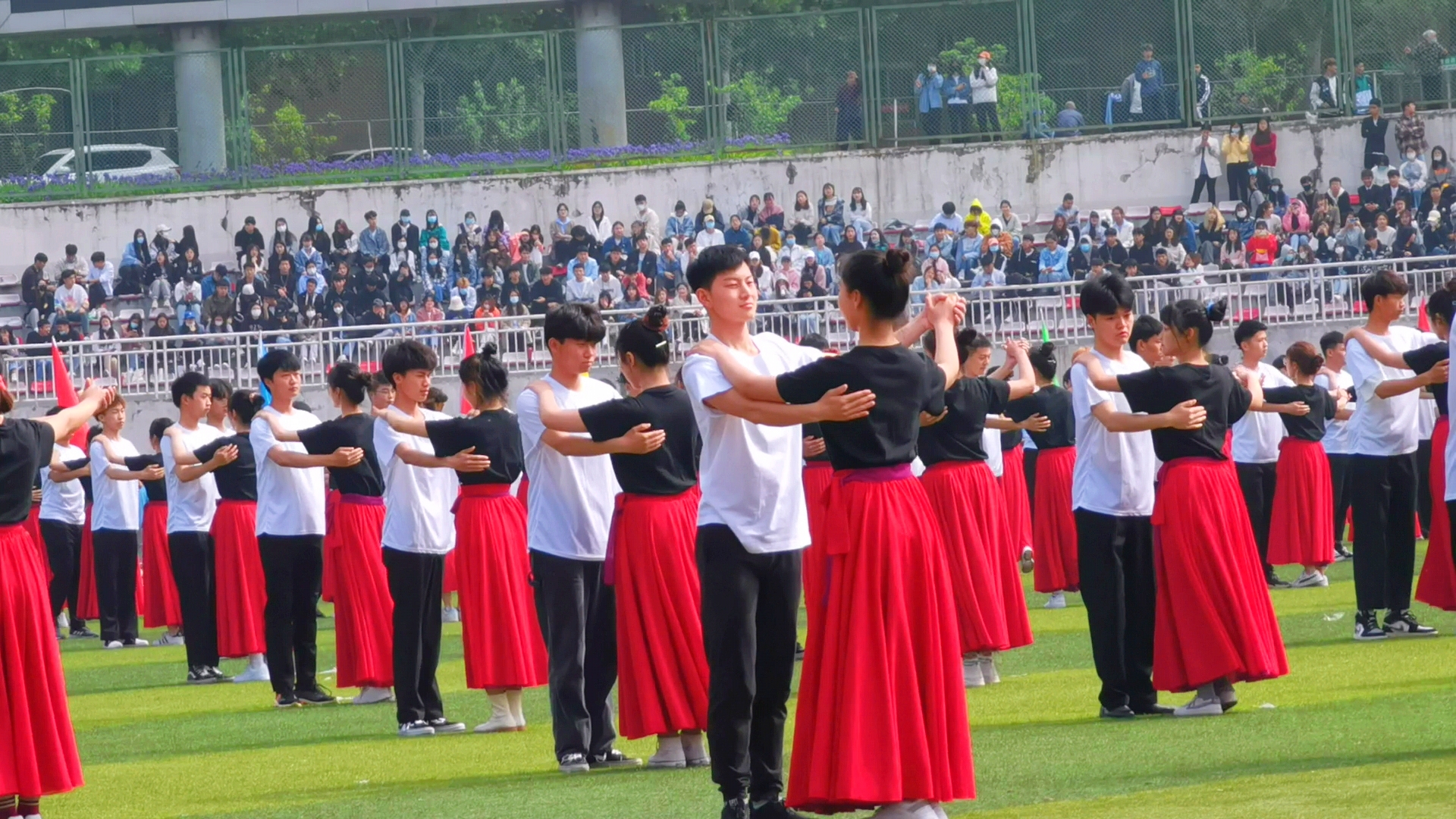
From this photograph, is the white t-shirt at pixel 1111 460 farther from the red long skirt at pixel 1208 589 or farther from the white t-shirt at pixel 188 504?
the white t-shirt at pixel 188 504

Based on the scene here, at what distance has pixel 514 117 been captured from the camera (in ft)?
130

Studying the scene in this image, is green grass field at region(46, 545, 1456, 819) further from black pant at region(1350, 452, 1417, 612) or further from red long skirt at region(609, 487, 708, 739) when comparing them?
black pant at region(1350, 452, 1417, 612)

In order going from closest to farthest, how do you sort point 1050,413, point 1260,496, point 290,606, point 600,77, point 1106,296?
1. point 1106,296
2. point 290,606
3. point 1050,413
4. point 1260,496
5. point 600,77

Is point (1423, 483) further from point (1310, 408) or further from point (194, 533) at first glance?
point (194, 533)

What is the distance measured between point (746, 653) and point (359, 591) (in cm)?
523

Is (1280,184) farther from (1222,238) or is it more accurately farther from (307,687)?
(307,687)

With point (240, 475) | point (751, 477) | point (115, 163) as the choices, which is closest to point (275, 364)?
point (240, 475)

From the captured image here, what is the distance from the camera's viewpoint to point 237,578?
1395 cm

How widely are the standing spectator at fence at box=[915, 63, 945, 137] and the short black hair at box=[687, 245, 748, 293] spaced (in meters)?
31.1

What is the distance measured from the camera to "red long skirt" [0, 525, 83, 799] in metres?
7.65

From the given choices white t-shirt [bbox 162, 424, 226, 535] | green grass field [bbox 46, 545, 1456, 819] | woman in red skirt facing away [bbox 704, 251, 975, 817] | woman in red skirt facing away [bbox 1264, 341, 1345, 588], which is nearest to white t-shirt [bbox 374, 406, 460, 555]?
green grass field [bbox 46, 545, 1456, 819]

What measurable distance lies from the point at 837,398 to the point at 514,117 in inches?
1331

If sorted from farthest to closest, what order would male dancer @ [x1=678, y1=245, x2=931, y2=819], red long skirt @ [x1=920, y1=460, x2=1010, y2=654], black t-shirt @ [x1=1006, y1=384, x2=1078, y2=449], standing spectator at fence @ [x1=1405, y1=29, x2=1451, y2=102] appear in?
standing spectator at fence @ [x1=1405, y1=29, x2=1451, y2=102], black t-shirt @ [x1=1006, y1=384, x2=1078, y2=449], red long skirt @ [x1=920, y1=460, x2=1010, y2=654], male dancer @ [x1=678, y1=245, x2=931, y2=819]

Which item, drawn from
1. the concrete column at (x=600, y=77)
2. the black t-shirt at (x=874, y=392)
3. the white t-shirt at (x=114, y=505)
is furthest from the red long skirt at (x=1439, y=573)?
the concrete column at (x=600, y=77)
